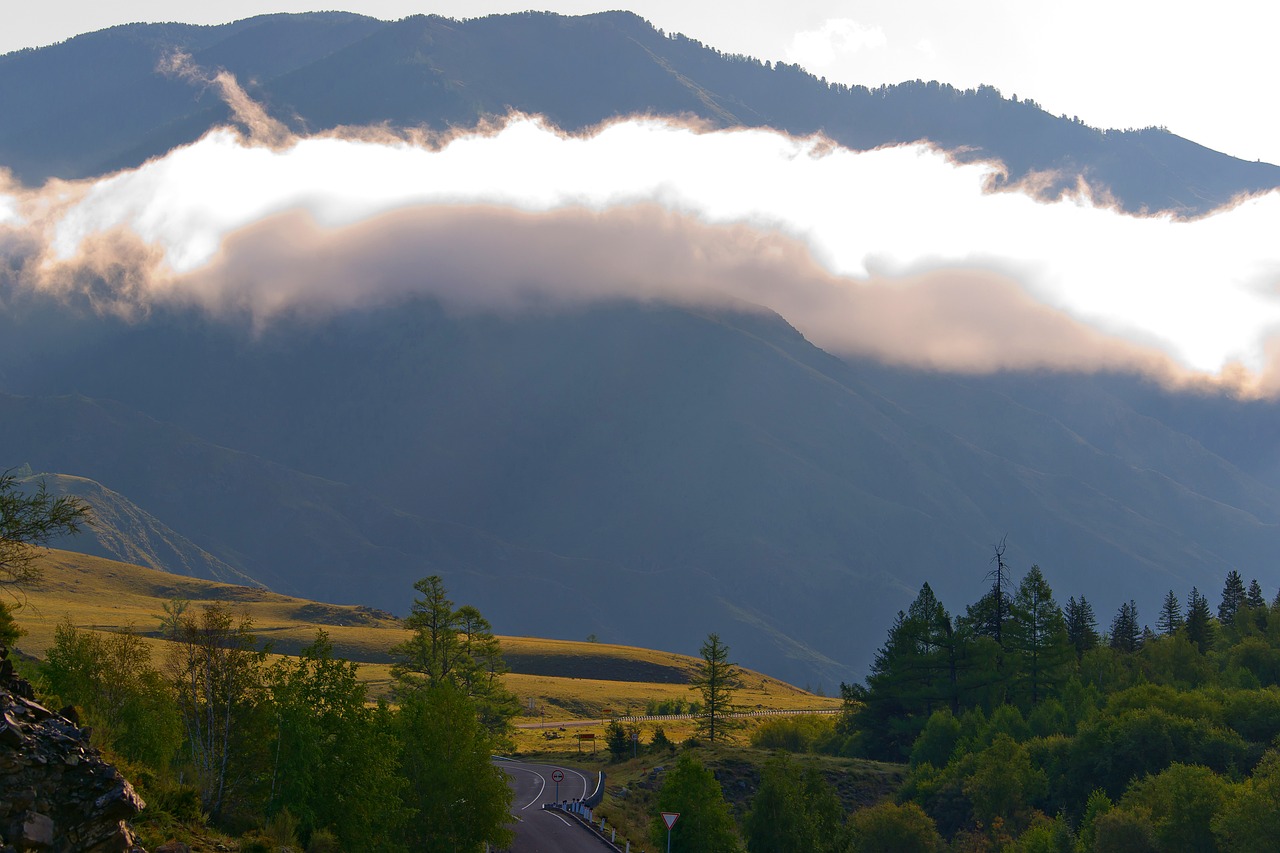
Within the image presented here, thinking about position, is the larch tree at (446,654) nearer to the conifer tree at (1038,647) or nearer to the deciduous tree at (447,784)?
the deciduous tree at (447,784)

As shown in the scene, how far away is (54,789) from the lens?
2956 centimetres

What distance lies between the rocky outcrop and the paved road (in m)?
40.6

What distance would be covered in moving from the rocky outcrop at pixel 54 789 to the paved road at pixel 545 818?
133 feet

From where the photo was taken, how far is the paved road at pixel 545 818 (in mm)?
75938

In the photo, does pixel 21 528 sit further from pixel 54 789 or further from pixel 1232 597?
pixel 1232 597

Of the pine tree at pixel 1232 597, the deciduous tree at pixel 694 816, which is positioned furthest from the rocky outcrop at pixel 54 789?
the pine tree at pixel 1232 597

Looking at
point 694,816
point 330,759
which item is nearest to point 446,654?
point 694,816

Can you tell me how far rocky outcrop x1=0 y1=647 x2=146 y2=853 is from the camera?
2898 centimetres

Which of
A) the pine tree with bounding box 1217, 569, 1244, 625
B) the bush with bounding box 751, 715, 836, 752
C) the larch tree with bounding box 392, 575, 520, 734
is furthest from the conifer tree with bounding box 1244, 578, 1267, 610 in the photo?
the larch tree with bounding box 392, 575, 520, 734

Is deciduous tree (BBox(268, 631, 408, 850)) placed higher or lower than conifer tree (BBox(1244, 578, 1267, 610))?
lower

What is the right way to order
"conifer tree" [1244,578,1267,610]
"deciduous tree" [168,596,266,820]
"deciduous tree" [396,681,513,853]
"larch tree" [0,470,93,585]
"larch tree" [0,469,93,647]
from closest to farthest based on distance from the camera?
"larch tree" [0,469,93,647] < "larch tree" [0,470,93,585] < "deciduous tree" [168,596,266,820] < "deciduous tree" [396,681,513,853] < "conifer tree" [1244,578,1267,610]

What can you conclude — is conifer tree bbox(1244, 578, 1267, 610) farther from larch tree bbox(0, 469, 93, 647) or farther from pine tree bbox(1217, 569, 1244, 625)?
larch tree bbox(0, 469, 93, 647)

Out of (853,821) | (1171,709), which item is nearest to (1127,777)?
(1171,709)

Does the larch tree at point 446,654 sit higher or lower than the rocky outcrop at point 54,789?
higher
